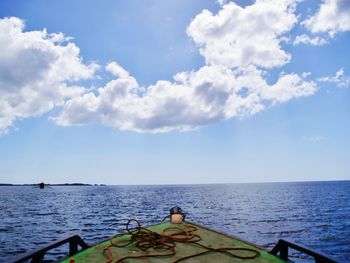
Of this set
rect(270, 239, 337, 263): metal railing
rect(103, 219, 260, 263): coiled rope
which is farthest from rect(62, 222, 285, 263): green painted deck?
rect(270, 239, 337, 263): metal railing

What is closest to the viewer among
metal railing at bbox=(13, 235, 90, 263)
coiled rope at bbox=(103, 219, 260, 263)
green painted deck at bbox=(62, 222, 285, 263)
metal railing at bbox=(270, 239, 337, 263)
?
metal railing at bbox=(270, 239, 337, 263)

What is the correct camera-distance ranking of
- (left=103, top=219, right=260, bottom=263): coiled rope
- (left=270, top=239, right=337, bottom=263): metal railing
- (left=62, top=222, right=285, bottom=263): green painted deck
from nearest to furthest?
(left=270, top=239, right=337, bottom=263): metal railing, (left=62, top=222, right=285, bottom=263): green painted deck, (left=103, top=219, right=260, bottom=263): coiled rope

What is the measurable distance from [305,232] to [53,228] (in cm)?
2415

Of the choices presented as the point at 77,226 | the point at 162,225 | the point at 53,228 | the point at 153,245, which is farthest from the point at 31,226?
the point at 153,245

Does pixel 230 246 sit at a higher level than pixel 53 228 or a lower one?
higher

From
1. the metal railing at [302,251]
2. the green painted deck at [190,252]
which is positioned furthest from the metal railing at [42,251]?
the metal railing at [302,251]

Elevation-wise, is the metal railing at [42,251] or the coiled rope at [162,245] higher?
the metal railing at [42,251]

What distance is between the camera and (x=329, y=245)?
19.6 m

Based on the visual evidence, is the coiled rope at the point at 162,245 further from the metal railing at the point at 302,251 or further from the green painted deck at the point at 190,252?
the metal railing at the point at 302,251

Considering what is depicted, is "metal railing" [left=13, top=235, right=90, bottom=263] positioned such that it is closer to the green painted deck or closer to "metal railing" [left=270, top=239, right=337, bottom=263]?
the green painted deck

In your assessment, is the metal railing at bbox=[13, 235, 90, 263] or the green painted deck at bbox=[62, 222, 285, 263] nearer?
the metal railing at bbox=[13, 235, 90, 263]

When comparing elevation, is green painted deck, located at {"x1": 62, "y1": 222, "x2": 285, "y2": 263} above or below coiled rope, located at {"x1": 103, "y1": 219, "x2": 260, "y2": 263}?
below

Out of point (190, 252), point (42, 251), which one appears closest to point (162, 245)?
point (190, 252)

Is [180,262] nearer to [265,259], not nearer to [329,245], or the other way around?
[265,259]
